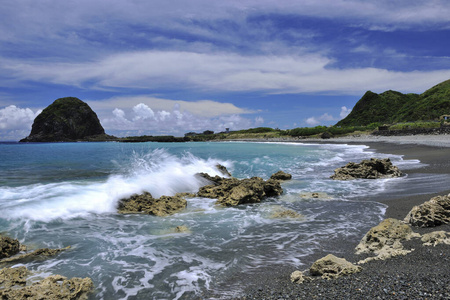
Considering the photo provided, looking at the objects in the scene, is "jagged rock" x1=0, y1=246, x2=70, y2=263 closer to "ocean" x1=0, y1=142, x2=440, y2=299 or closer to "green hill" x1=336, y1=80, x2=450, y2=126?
"ocean" x1=0, y1=142, x2=440, y2=299

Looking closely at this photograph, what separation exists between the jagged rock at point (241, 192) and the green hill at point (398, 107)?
96765 millimetres

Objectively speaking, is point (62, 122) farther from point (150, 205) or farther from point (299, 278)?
point (299, 278)

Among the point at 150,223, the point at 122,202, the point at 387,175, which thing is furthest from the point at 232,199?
the point at 387,175

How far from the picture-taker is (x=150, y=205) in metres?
10.5

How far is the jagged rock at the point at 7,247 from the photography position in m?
6.09

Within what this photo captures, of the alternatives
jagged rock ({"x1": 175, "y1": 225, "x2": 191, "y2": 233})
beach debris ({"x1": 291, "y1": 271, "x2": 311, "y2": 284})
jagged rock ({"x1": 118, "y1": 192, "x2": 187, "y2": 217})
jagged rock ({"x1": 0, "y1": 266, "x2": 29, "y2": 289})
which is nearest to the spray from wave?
jagged rock ({"x1": 118, "y1": 192, "x2": 187, "y2": 217})

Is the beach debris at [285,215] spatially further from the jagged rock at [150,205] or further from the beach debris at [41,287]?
the beach debris at [41,287]

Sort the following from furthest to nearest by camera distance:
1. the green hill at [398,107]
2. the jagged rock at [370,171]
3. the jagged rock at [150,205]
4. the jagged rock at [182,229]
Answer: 1. the green hill at [398,107]
2. the jagged rock at [370,171]
3. the jagged rock at [150,205]
4. the jagged rock at [182,229]

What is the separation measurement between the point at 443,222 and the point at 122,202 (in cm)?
1005

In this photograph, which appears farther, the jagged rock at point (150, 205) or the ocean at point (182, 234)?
the jagged rock at point (150, 205)

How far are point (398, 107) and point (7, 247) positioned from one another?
162384 millimetres

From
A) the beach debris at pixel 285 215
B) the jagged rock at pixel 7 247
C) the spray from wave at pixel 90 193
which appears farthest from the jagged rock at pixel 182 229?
the spray from wave at pixel 90 193

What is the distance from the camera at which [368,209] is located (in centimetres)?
893

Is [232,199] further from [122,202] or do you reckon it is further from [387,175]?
[387,175]
